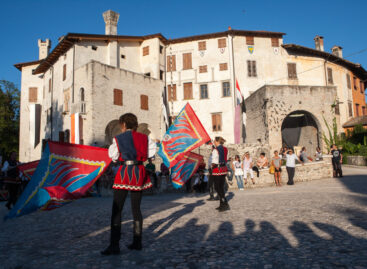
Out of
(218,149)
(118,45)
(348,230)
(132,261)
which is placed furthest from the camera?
(118,45)

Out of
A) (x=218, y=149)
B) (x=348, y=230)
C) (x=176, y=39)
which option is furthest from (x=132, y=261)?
(x=176, y=39)

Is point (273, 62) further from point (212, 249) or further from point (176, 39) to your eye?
point (212, 249)

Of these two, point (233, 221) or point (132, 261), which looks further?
point (233, 221)

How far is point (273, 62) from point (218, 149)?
89.0 ft

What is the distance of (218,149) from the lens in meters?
7.39

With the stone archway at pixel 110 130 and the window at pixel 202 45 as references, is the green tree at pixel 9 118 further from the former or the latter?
the window at pixel 202 45

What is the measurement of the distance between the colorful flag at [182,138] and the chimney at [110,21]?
2620 centimetres

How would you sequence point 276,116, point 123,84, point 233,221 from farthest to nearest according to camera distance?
point 123,84, point 276,116, point 233,221

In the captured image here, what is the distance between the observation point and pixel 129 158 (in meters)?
4.16

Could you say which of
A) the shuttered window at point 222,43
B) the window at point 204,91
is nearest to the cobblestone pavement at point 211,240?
the window at point 204,91

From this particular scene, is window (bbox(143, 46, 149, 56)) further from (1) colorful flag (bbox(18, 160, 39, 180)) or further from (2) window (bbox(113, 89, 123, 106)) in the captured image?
(1) colorful flag (bbox(18, 160, 39, 180))

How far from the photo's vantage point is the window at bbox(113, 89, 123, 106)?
25453mm

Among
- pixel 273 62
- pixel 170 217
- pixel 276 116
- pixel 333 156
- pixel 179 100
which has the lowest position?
pixel 170 217

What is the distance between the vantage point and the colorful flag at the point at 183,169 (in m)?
8.09
